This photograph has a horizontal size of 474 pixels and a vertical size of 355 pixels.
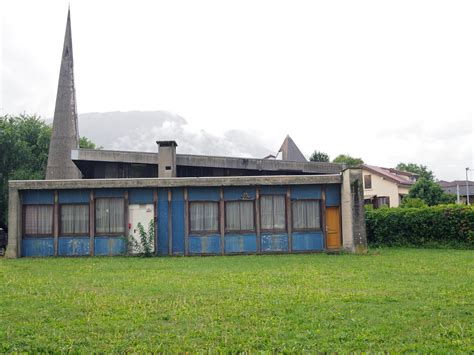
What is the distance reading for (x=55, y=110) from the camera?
36750 mm

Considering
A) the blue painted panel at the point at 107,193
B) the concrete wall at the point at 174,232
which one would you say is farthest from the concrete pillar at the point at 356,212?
the blue painted panel at the point at 107,193

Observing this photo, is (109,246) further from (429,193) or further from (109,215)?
(429,193)

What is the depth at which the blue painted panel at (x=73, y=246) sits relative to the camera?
21.0 metres

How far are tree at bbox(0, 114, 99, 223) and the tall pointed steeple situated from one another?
359 cm

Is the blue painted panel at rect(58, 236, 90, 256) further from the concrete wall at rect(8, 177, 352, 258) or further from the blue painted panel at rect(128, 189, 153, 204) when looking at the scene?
the blue painted panel at rect(128, 189, 153, 204)

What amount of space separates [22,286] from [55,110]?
2700 cm

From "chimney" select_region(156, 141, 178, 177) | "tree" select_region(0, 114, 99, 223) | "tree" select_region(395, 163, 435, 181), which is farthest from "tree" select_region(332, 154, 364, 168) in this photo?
"chimney" select_region(156, 141, 178, 177)

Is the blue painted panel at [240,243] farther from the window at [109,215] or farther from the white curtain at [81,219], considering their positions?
the white curtain at [81,219]

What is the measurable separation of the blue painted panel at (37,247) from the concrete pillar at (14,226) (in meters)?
0.24

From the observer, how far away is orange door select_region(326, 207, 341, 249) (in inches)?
837

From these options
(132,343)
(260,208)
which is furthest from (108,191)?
(132,343)

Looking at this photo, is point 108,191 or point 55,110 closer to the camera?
point 108,191

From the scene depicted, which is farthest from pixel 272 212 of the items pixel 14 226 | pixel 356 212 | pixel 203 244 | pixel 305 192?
pixel 14 226

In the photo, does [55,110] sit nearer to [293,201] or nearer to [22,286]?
[293,201]
